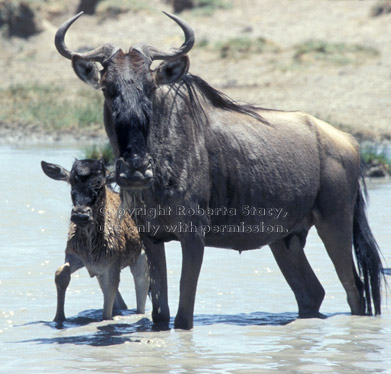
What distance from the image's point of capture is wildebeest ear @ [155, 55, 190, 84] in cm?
648

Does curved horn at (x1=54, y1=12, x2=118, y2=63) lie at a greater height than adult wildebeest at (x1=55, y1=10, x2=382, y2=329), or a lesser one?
greater

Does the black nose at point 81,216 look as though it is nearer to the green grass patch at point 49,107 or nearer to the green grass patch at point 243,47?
the green grass patch at point 49,107

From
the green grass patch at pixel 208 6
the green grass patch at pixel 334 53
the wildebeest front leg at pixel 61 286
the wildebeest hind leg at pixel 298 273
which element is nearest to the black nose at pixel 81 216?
the wildebeest front leg at pixel 61 286

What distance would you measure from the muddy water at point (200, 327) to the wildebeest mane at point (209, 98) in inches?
64.7

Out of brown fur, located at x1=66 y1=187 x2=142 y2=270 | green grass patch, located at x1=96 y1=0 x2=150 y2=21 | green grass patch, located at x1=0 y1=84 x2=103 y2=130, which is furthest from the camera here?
green grass patch, located at x1=96 y1=0 x2=150 y2=21

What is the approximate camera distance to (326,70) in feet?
94.4

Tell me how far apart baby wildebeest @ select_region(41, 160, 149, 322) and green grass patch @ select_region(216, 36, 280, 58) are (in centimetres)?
2438

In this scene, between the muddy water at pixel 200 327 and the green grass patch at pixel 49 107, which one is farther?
the green grass patch at pixel 49 107

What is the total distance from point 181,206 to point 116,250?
4.23 feet

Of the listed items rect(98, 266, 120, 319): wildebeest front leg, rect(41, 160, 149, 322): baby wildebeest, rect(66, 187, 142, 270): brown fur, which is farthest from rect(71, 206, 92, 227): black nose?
rect(98, 266, 120, 319): wildebeest front leg

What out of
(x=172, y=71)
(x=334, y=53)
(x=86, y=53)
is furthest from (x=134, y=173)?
(x=334, y=53)

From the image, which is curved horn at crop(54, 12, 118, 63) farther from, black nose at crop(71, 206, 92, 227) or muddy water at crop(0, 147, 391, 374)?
muddy water at crop(0, 147, 391, 374)

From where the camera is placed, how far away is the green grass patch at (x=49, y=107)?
2378 centimetres

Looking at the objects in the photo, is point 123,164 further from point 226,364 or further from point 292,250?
point 292,250
